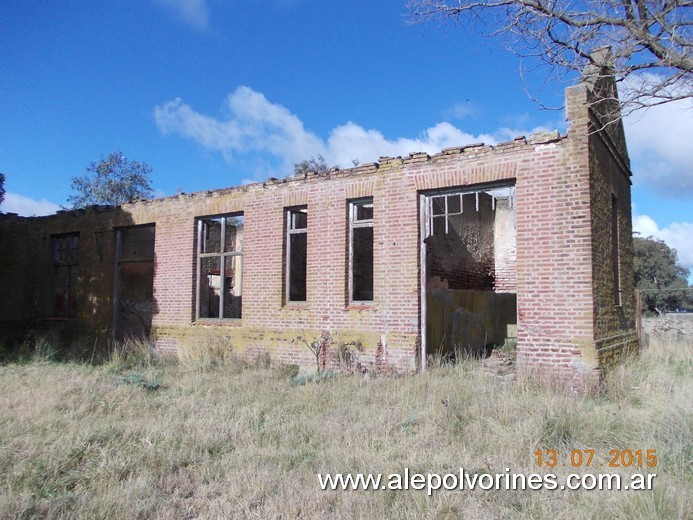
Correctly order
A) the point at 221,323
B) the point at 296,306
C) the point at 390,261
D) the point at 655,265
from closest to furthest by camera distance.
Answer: the point at 390,261, the point at 296,306, the point at 221,323, the point at 655,265

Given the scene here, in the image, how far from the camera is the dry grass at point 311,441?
3.92 metres

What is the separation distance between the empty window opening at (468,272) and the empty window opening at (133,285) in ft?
23.2

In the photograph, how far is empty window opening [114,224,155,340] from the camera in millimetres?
13219

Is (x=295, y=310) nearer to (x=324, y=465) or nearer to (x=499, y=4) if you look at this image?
(x=324, y=465)

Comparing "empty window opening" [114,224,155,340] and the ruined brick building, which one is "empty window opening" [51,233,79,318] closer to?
the ruined brick building

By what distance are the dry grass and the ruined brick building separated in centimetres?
120

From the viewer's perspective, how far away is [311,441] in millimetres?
5523

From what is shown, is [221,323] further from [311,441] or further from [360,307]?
[311,441]

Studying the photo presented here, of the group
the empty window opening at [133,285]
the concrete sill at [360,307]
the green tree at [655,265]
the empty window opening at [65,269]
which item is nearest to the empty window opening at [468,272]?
the concrete sill at [360,307]

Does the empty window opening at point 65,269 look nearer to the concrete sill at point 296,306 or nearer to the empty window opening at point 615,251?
the concrete sill at point 296,306

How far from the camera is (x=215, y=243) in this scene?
19.4 m

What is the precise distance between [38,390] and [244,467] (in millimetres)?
4574

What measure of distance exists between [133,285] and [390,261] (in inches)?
357

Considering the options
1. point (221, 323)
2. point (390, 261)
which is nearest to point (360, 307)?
point (390, 261)
